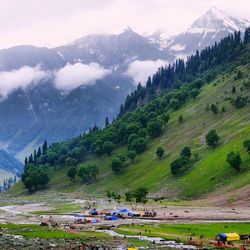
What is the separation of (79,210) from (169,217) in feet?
152

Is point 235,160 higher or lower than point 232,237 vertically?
higher

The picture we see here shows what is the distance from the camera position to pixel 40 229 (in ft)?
400

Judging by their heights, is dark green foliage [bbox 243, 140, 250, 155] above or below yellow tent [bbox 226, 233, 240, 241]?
above

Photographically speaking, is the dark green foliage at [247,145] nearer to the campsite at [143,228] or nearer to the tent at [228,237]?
the campsite at [143,228]

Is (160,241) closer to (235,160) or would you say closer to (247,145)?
(235,160)

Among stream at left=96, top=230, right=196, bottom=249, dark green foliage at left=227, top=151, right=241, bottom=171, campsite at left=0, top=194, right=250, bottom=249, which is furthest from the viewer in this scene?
dark green foliage at left=227, top=151, right=241, bottom=171

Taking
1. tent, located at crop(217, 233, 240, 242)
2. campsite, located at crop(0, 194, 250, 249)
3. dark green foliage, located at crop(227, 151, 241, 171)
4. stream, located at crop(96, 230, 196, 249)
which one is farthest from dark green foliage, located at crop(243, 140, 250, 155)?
tent, located at crop(217, 233, 240, 242)

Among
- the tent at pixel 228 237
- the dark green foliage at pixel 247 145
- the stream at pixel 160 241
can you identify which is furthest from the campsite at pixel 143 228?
the dark green foliage at pixel 247 145

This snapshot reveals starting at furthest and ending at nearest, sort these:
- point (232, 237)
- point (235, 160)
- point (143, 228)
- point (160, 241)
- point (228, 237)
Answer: point (235, 160) → point (143, 228) → point (160, 241) → point (232, 237) → point (228, 237)

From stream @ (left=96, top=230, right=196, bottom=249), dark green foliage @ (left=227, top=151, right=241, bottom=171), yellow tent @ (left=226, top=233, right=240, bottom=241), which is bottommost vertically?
stream @ (left=96, top=230, right=196, bottom=249)

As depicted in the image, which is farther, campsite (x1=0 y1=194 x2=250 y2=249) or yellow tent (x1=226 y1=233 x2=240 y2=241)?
campsite (x1=0 y1=194 x2=250 y2=249)

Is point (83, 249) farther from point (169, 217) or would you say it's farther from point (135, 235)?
point (169, 217)

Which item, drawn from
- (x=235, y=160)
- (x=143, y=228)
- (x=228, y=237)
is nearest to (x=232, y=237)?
(x=228, y=237)

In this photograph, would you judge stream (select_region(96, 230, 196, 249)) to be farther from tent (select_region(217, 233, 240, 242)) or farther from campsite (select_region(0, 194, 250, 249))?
tent (select_region(217, 233, 240, 242))
